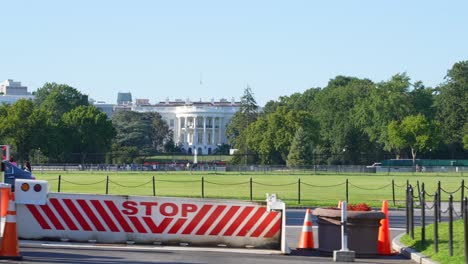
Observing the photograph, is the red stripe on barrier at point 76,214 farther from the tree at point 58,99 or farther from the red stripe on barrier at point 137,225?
the tree at point 58,99

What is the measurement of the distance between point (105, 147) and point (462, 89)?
5029cm

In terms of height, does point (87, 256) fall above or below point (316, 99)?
below

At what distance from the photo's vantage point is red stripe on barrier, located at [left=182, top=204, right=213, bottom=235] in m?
22.7

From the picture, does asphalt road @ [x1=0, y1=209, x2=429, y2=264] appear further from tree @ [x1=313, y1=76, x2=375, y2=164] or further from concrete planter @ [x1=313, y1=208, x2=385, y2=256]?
tree @ [x1=313, y1=76, x2=375, y2=164]

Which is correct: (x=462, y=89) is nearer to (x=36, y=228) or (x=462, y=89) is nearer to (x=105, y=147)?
(x=105, y=147)

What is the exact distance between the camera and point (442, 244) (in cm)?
2245

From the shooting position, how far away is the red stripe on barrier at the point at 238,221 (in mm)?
22750

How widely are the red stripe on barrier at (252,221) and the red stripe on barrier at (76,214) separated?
318 centimetres

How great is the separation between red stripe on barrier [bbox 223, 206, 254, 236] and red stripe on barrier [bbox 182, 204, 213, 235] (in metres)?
0.60

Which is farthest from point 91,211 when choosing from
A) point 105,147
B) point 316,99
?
point 316,99

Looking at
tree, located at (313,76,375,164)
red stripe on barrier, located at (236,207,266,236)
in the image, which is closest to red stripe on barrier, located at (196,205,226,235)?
red stripe on barrier, located at (236,207,266,236)

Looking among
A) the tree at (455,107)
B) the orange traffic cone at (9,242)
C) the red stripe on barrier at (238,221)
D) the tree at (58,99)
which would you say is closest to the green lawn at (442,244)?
the red stripe on barrier at (238,221)

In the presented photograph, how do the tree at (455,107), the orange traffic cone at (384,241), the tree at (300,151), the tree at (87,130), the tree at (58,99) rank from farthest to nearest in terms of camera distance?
1. the tree at (58,99)
2. the tree at (455,107)
3. the tree at (87,130)
4. the tree at (300,151)
5. the orange traffic cone at (384,241)

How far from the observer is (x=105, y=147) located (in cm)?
15425
